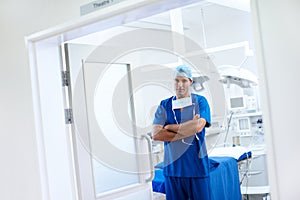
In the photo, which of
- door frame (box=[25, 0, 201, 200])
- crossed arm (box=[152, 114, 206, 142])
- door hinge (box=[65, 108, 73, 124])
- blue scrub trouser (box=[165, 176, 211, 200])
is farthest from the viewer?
crossed arm (box=[152, 114, 206, 142])

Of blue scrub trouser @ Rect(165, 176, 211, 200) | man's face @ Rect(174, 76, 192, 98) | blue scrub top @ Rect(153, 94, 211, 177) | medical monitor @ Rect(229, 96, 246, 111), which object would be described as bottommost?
blue scrub trouser @ Rect(165, 176, 211, 200)

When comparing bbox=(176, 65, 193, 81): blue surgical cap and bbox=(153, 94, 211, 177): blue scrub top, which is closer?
bbox=(153, 94, 211, 177): blue scrub top

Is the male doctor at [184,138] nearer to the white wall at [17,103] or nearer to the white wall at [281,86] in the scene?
the white wall at [17,103]

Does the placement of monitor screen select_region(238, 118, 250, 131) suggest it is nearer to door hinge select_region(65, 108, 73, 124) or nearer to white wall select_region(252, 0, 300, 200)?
door hinge select_region(65, 108, 73, 124)

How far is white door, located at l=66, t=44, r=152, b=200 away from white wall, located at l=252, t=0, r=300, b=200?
1.30m

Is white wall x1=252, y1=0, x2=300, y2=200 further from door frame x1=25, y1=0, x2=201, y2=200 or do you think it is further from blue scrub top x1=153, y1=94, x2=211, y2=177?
blue scrub top x1=153, y1=94, x2=211, y2=177

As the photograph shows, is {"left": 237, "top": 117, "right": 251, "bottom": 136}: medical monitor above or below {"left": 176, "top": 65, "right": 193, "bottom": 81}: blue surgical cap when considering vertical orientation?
below

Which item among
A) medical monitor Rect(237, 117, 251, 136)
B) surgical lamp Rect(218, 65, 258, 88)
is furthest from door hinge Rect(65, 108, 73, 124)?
medical monitor Rect(237, 117, 251, 136)

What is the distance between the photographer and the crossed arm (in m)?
3.13

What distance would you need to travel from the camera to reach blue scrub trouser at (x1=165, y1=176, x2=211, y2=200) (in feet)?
9.86

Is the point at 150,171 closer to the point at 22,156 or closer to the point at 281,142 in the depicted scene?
the point at 22,156

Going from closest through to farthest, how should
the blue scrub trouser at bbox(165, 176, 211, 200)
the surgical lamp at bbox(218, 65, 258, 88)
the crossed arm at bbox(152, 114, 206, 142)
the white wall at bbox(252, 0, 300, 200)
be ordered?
the white wall at bbox(252, 0, 300, 200) < the blue scrub trouser at bbox(165, 176, 211, 200) < the crossed arm at bbox(152, 114, 206, 142) < the surgical lamp at bbox(218, 65, 258, 88)

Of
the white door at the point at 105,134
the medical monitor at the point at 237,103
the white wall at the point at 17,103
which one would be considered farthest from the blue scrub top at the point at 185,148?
the white wall at the point at 17,103

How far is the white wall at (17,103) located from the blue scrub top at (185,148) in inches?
52.0
